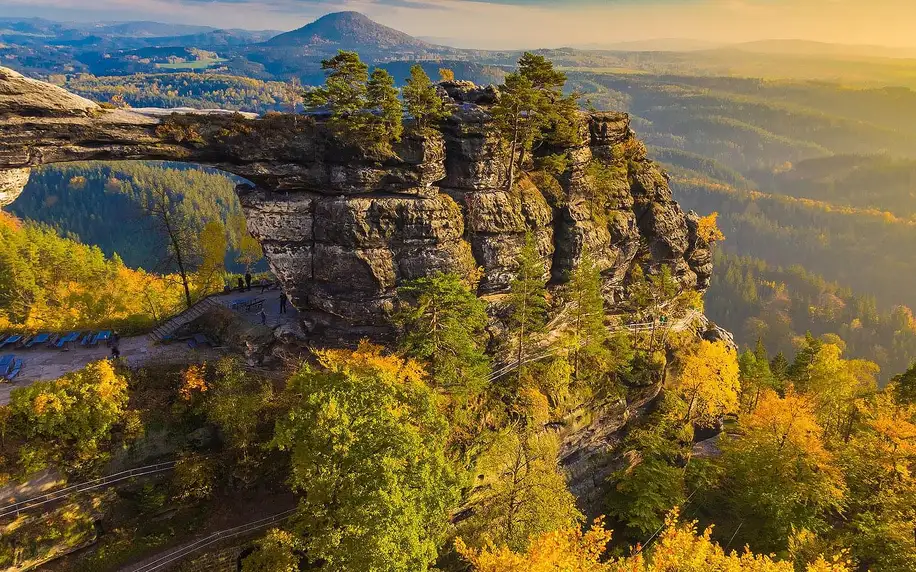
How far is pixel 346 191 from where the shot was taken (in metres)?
36.1

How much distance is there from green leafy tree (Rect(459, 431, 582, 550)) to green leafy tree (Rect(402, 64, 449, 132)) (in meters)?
26.6

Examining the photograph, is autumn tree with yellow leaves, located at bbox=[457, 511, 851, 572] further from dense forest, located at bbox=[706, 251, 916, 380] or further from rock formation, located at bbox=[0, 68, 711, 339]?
dense forest, located at bbox=[706, 251, 916, 380]

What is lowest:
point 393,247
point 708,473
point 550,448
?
point 708,473

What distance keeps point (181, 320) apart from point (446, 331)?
2507 centimetres

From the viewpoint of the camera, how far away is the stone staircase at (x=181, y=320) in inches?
1543

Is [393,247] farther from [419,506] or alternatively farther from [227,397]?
[419,506]

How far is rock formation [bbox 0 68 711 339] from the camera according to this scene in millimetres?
30578

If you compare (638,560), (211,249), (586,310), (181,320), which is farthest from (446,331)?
(211,249)

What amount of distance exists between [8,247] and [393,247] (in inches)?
2161

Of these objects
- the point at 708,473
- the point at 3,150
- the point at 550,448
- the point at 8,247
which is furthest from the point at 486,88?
the point at 8,247

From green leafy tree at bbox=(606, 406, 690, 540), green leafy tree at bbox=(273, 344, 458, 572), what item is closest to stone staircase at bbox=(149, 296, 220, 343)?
green leafy tree at bbox=(273, 344, 458, 572)

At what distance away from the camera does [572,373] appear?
43.3 m

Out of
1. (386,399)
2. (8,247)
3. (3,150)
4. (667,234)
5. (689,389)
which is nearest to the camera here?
(386,399)

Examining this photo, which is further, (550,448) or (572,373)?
(572,373)
